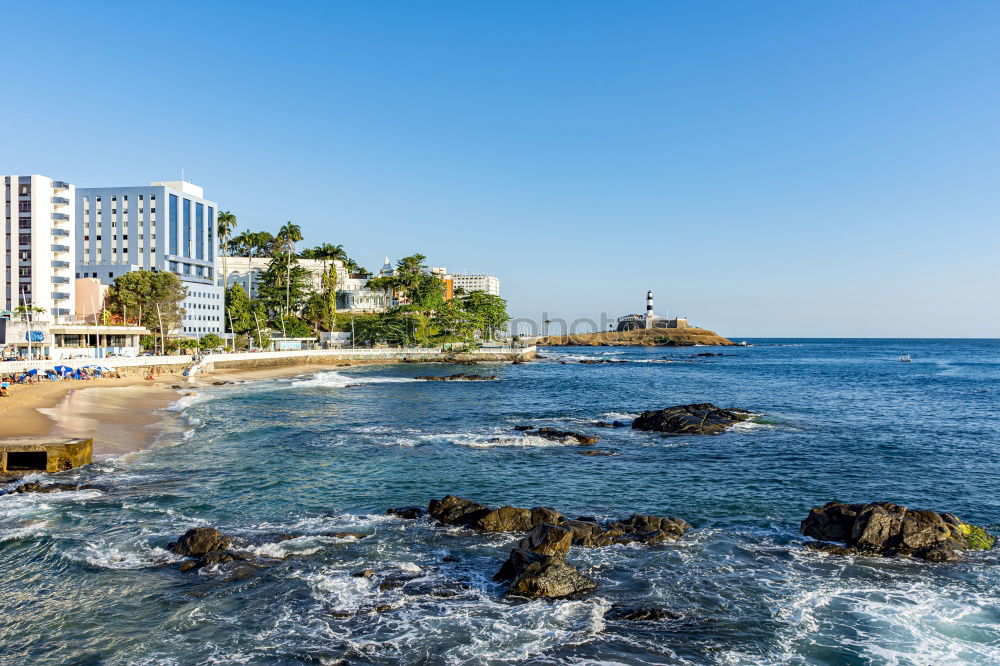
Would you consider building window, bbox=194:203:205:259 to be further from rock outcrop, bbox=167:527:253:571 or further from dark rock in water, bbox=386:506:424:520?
rock outcrop, bbox=167:527:253:571

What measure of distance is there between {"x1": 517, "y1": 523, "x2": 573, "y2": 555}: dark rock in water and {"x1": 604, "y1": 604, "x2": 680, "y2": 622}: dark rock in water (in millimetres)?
3085

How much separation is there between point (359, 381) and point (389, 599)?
208ft

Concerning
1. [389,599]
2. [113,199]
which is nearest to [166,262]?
[113,199]

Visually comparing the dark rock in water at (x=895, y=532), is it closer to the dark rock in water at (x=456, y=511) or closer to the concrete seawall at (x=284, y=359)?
the dark rock in water at (x=456, y=511)

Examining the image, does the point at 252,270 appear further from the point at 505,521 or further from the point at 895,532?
the point at 895,532

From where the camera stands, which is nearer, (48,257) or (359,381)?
(359,381)

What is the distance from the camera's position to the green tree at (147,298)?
9231 centimetres

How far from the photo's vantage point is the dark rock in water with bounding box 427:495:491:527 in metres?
19.1

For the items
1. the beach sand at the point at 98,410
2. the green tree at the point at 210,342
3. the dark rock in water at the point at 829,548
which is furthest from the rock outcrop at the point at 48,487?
the green tree at the point at 210,342

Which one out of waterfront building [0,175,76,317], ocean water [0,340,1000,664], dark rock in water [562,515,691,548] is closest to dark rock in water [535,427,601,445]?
ocean water [0,340,1000,664]

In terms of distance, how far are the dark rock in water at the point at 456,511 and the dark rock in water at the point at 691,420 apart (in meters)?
21.3

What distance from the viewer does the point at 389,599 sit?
13828 millimetres

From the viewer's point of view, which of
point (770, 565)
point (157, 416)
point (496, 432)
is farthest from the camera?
point (157, 416)

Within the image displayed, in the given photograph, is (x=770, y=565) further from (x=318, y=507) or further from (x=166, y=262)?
(x=166, y=262)
